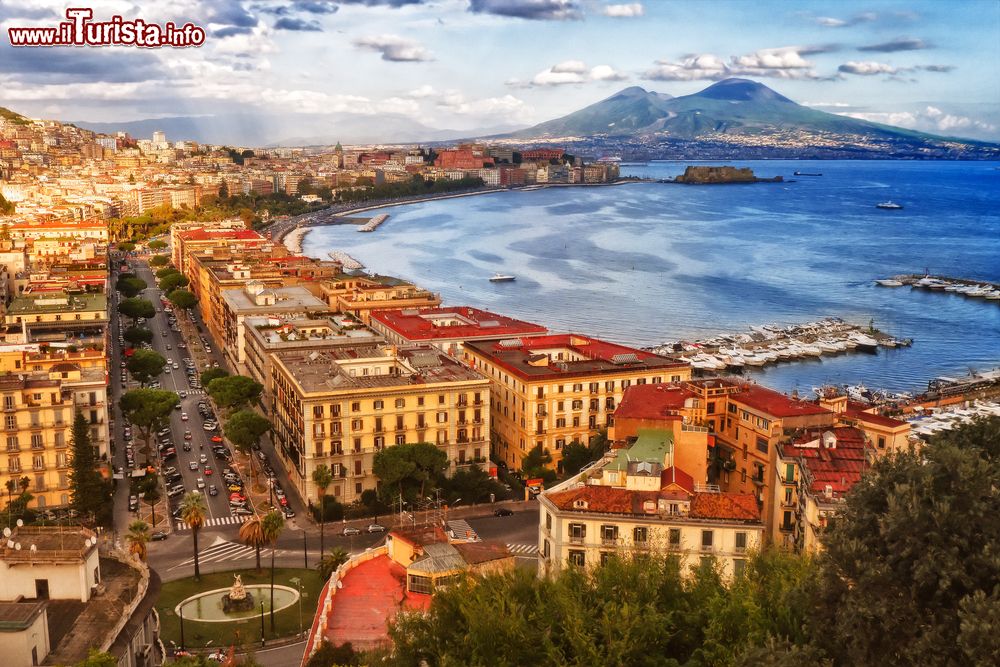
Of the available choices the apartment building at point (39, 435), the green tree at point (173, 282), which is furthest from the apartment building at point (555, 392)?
the green tree at point (173, 282)

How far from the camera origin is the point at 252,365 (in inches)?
1756

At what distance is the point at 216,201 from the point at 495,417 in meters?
125

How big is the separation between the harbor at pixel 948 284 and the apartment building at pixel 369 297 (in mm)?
51933

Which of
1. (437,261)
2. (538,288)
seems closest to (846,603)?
(538,288)

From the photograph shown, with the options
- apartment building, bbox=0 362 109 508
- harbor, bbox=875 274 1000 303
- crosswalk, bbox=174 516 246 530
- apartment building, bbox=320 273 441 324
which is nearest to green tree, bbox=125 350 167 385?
apartment building, bbox=320 273 441 324

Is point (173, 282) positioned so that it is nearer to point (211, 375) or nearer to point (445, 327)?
point (211, 375)

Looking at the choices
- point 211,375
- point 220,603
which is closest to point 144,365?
point 211,375

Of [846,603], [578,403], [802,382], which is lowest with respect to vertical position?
[802,382]

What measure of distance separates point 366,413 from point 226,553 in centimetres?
634

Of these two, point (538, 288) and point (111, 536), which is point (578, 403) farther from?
point (538, 288)

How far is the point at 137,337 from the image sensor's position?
5438 centimetres

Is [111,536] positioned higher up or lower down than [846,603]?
lower down

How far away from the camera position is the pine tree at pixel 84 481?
2867 cm

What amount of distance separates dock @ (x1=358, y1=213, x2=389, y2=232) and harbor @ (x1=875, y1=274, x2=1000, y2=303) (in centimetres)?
7301
